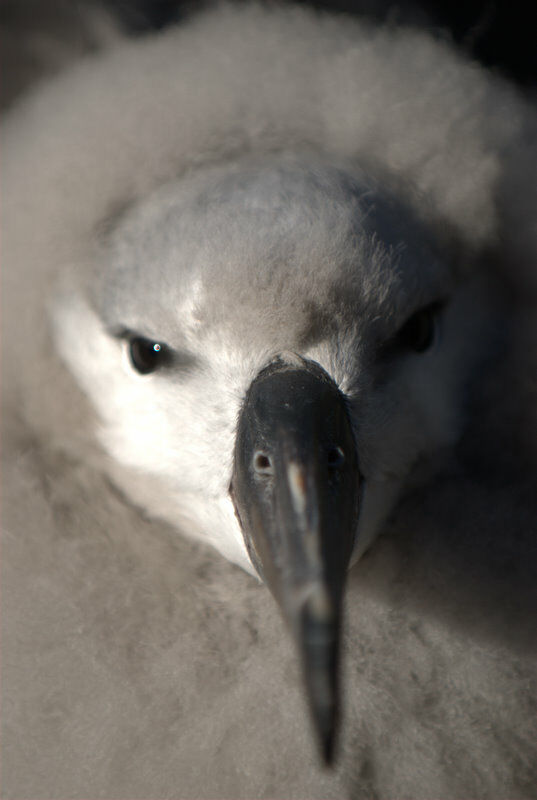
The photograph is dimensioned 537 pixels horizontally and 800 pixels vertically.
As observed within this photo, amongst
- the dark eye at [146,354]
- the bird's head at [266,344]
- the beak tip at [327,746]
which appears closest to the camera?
the beak tip at [327,746]

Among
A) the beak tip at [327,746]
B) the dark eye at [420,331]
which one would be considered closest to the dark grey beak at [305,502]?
the beak tip at [327,746]

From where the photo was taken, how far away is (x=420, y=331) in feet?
4.01

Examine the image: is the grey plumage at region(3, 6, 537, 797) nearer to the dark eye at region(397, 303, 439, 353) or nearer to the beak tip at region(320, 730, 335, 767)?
the dark eye at region(397, 303, 439, 353)

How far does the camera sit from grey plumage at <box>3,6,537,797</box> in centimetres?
110

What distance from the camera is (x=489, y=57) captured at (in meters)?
1.43

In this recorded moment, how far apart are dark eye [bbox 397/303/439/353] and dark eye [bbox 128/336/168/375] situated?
0.32 meters

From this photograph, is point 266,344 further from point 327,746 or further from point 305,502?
point 327,746

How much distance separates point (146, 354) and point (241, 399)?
0.57 ft

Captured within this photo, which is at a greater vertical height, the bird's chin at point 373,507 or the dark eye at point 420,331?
the dark eye at point 420,331

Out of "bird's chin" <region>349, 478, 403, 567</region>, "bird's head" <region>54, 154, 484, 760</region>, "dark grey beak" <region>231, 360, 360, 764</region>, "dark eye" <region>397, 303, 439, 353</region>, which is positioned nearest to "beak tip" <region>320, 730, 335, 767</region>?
"dark grey beak" <region>231, 360, 360, 764</region>

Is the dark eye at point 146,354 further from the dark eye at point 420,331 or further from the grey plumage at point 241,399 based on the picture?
the dark eye at point 420,331

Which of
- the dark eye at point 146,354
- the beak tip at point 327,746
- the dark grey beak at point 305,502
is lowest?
the beak tip at point 327,746

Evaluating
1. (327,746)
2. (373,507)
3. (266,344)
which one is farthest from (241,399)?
(327,746)

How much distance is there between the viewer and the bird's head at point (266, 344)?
40.0 inches
